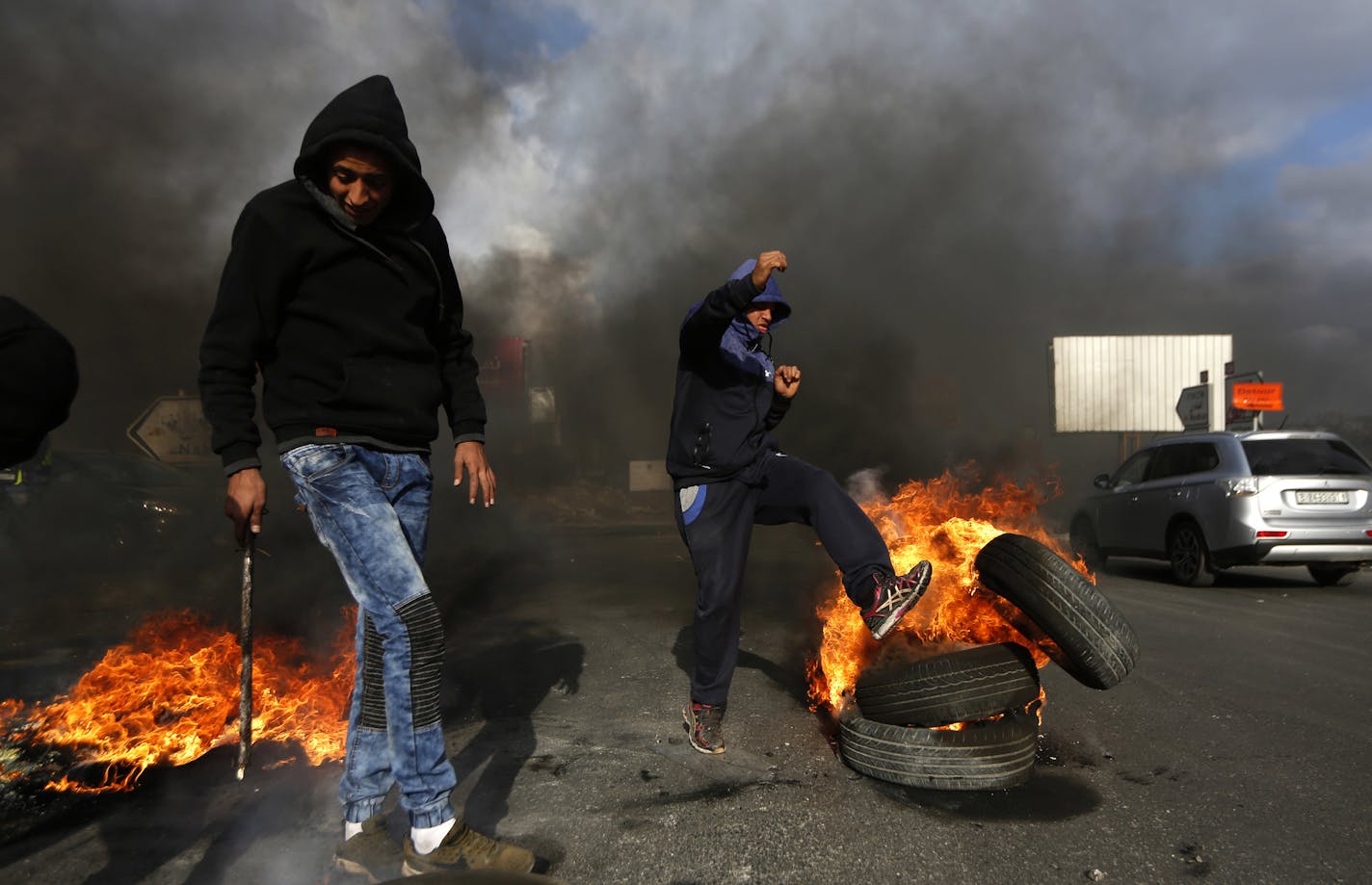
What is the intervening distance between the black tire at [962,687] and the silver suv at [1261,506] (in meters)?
6.43

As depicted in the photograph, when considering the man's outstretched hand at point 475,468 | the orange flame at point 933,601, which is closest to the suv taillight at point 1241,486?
the orange flame at point 933,601

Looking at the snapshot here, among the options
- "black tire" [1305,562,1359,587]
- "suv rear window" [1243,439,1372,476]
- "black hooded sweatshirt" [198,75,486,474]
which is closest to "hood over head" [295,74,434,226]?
"black hooded sweatshirt" [198,75,486,474]

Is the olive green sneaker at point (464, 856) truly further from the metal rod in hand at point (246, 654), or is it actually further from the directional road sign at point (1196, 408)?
the directional road sign at point (1196, 408)

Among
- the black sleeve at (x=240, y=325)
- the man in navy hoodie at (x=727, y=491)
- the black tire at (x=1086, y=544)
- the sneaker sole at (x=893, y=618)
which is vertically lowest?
the black tire at (x=1086, y=544)

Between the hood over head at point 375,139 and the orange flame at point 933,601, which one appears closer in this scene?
the hood over head at point 375,139

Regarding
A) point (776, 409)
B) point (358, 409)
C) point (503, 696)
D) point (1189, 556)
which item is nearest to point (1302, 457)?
point (1189, 556)

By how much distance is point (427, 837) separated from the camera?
2.12m

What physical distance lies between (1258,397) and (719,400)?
62.3 feet

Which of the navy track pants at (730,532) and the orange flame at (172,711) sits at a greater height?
the navy track pants at (730,532)

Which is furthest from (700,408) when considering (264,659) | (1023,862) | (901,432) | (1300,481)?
(901,432)

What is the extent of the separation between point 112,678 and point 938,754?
3421 millimetres

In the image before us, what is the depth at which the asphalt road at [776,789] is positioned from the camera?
2.39 meters

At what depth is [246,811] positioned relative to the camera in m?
2.73

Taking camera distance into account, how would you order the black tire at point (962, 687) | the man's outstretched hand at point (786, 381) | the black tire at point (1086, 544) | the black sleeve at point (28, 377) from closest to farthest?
the black sleeve at point (28, 377)
the black tire at point (962, 687)
the man's outstretched hand at point (786, 381)
the black tire at point (1086, 544)
